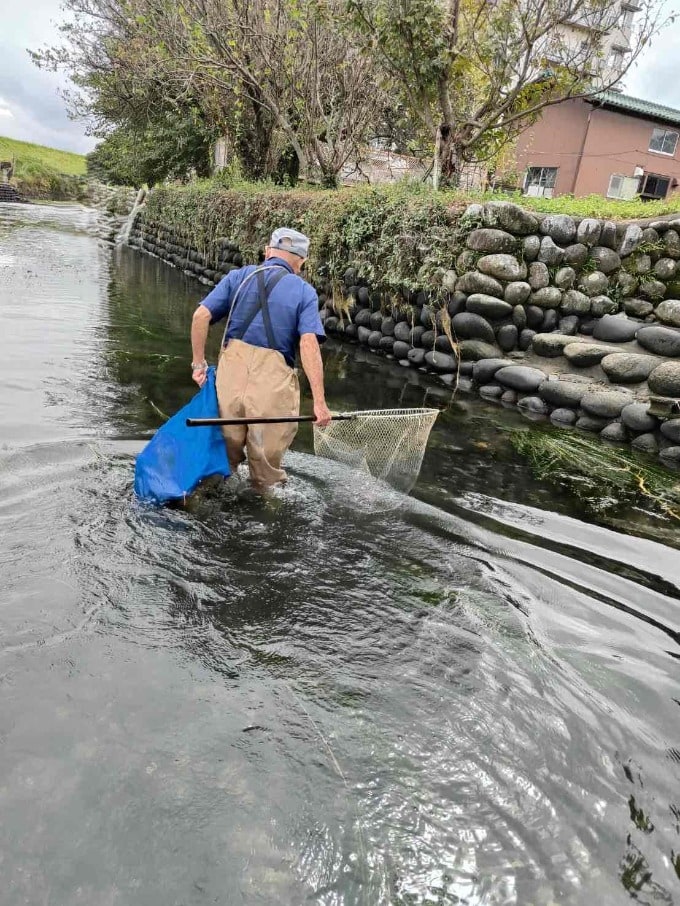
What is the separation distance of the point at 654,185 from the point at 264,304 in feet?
104

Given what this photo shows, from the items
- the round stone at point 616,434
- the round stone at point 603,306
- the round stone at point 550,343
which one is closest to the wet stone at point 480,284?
the round stone at point 550,343

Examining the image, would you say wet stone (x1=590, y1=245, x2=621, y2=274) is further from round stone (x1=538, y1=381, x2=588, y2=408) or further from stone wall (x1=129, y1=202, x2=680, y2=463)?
round stone (x1=538, y1=381, x2=588, y2=408)

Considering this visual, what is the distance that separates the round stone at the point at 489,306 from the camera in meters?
10.0

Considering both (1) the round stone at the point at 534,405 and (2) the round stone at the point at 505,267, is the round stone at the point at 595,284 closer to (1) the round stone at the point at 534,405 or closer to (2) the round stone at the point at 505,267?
(2) the round stone at the point at 505,267

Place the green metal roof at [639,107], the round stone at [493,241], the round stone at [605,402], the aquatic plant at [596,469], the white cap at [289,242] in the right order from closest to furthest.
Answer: the white cap at [289,242]
the aquatic plant at [596,469]
the round stone at [605,402]
the round stone at [493,241]
the green metal roof at [639,107]

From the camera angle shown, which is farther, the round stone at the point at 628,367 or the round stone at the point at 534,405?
the round stone at the point at 534,405

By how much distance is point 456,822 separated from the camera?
103 inches

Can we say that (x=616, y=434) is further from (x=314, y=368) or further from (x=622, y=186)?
(x=622, y=186)

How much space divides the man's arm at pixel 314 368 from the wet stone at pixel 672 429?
4.91 meters

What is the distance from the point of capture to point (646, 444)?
788cm

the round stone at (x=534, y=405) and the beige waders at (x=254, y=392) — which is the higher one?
the beige waders at (x=254, y=392)

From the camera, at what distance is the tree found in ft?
38.0

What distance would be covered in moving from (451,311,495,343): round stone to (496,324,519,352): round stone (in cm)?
Answer: 13

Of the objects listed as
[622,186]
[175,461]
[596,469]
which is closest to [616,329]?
[596,469]
